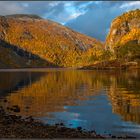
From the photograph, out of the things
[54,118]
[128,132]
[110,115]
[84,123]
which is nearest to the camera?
[128,132]

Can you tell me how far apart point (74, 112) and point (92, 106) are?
27.0 ft

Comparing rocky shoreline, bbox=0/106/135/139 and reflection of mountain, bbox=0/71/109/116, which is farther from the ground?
reflection of mountain, bbox=0/71/109/116

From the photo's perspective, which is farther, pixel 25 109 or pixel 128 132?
pixel 25 109

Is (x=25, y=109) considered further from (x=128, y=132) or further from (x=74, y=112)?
(x=128, y=132)

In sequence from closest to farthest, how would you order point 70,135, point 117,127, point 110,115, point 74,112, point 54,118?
point 70,135, point 117,127, point 54,118, point 110,115, point 74,112

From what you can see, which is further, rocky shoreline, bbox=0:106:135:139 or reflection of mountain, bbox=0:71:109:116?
reflection of mountain, bbox=0:71:109:116

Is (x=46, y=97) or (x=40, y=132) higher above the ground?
(x=46, y=97)

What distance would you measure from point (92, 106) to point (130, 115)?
42.7 feet

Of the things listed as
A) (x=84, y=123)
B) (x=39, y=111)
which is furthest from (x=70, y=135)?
(x=39, y=111)

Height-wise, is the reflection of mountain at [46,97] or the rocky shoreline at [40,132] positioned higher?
the reflection of mountain at [46,97]

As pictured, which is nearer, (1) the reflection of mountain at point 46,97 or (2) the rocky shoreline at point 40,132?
(2) the rocky shoreline at point 40,132

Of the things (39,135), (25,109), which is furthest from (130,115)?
(39,135)

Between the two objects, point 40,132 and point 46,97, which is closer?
point 40,132

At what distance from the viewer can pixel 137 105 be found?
53.9 meters
